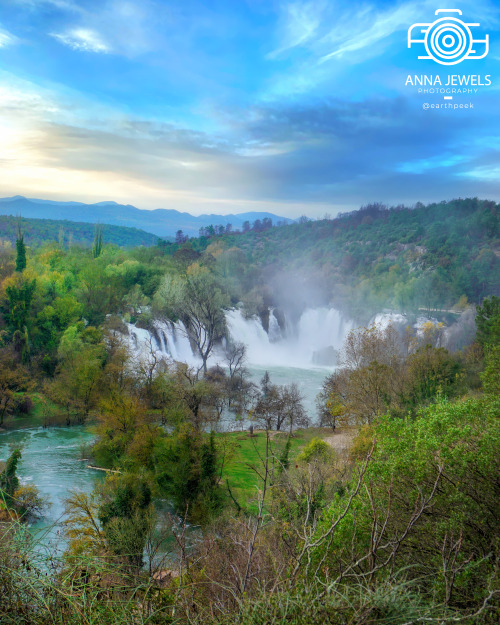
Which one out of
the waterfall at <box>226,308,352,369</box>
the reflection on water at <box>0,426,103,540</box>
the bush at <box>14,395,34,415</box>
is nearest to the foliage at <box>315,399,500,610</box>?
the reflection on water at <box>0,426,103,540</box>

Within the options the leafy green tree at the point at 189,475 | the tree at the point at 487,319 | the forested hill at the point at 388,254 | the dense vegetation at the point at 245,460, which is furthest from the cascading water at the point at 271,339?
the tree at the point at 487,319

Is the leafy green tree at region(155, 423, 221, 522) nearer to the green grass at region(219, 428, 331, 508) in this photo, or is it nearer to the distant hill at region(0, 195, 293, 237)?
the green grass at region(219, 428, 331, 508)

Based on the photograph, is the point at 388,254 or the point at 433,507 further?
the point at 388,254

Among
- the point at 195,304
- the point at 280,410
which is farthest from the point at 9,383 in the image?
the point at 280,410

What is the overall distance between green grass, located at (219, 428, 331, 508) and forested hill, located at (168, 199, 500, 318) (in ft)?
88.7

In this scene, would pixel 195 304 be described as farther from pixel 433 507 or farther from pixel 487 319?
pixel 433 507

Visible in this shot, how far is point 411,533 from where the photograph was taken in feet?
22.3

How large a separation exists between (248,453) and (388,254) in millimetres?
53677

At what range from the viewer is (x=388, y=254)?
69.5 meters

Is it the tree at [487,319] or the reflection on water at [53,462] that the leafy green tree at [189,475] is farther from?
the tree at [487,319]

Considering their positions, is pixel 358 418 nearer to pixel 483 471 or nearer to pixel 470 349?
pixel 470 349

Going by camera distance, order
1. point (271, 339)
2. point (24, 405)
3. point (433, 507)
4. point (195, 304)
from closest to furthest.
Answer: point (433, 507) → point (24, 405) → point (195, 304) → point (271, 339)

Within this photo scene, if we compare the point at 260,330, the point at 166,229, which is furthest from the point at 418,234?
the point at 166,229

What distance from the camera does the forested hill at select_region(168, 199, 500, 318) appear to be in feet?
174
